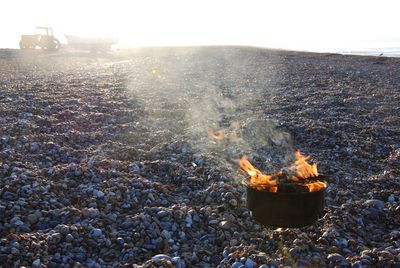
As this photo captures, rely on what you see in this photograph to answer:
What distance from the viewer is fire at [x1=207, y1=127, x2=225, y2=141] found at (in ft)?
32.5

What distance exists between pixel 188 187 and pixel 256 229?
1771 millimetres

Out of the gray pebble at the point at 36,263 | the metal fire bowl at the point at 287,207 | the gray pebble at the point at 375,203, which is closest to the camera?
the gray pebble at the point at 36,263

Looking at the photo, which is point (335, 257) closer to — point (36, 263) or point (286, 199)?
point (286, 199)

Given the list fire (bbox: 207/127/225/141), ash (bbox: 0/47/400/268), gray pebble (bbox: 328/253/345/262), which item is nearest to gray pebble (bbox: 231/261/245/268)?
ash (bbox: 0/47/400/268)

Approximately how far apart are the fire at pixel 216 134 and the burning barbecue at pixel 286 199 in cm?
454

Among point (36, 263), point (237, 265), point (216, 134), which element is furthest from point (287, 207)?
point (216, 134)

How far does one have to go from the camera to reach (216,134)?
1031cm

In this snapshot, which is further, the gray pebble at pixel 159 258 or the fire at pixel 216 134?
the fire at pixel 216 134

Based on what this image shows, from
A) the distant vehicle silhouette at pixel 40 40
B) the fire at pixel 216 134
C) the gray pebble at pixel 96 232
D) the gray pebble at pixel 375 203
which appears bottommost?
the gray pebble at pixel 96 232

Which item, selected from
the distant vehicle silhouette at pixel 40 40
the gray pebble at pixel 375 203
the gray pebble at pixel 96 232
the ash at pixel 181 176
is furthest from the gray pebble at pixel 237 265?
the distant vehicle silhouette at pixel 40 40

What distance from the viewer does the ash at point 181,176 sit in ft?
16.5

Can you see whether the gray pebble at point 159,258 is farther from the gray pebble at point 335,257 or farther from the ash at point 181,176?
the gray pebble at point 335,257

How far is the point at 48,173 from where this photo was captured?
7.09 metres

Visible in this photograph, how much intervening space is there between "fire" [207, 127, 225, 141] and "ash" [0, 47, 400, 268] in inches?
7.4
